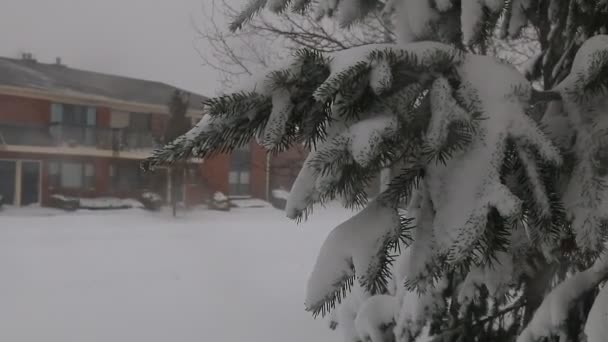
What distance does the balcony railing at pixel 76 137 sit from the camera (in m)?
25.5

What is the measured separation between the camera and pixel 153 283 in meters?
10.6

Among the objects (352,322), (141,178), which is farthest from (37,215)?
(352,322)

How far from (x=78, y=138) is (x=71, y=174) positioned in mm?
1809

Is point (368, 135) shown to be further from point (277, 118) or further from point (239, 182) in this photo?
point (239, 182)

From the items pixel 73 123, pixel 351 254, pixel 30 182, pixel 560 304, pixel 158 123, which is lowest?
pixel 560 304

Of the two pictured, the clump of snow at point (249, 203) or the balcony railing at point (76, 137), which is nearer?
the balcony railing at point (76, 137)

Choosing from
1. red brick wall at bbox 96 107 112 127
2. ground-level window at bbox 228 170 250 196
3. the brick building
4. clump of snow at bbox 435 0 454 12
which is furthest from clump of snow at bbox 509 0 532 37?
ground-level window at bbox 228 170 250 196

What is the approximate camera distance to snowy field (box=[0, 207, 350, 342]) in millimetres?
7703

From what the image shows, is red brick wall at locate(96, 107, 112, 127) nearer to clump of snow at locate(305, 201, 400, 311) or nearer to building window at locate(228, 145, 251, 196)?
building window at locate(228, 145, 251, 196)

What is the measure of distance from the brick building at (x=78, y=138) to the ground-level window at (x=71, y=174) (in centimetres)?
4

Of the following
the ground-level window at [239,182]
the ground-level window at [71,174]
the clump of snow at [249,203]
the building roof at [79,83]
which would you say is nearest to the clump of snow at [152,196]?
the ground-level window at [71,174]

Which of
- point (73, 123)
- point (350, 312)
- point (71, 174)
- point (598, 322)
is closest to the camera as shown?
point (598, 322)

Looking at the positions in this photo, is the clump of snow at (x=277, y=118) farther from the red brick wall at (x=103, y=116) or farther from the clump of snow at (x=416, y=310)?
the red brick wall at (x=103, y=116)

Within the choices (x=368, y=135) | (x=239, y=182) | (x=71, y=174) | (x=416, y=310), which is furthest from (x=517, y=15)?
(x=239, y=182)
